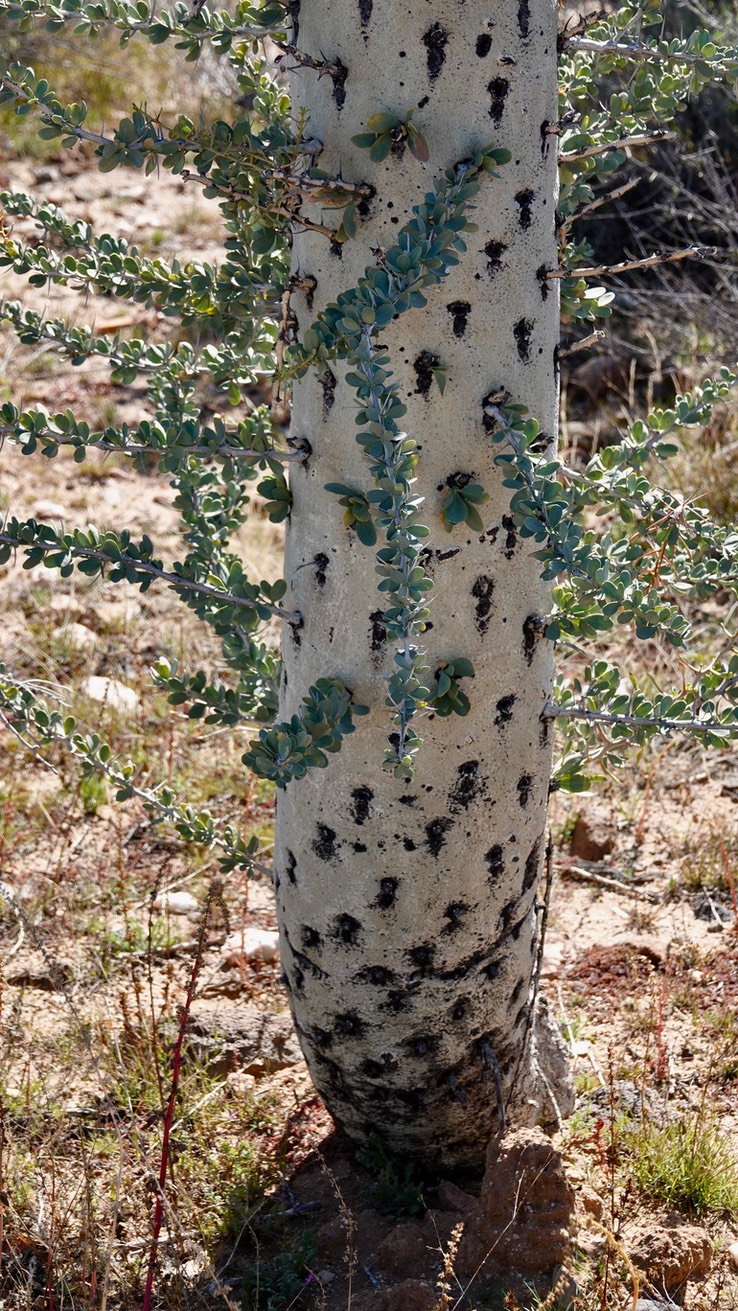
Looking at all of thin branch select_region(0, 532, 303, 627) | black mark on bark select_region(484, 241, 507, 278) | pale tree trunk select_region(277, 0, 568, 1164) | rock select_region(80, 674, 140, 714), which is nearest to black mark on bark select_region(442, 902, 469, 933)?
pale tree trunk select_region(277, 0, 568, 1164)

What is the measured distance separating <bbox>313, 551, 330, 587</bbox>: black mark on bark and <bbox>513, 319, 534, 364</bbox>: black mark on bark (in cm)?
40

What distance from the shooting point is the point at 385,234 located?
162 centimetres

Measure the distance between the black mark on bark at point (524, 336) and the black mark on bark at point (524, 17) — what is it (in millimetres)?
357

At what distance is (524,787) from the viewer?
1.93 m

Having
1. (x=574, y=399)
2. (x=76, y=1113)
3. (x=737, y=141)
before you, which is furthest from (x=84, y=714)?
(x=737, y=141)

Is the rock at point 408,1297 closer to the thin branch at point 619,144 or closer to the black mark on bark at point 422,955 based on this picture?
the black mark on bark at point 422,955

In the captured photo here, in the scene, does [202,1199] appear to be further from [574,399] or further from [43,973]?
[574,399]

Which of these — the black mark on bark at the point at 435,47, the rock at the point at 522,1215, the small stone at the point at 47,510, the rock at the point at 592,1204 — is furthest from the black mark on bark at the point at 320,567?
the small stone at the point at 47,510

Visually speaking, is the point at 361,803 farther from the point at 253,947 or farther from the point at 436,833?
the point at 253,947

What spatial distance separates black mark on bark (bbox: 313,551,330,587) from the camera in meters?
1.80

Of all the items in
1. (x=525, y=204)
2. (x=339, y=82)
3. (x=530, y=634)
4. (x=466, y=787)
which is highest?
(x=339, y=82)

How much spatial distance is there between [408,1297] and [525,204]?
5.21ft

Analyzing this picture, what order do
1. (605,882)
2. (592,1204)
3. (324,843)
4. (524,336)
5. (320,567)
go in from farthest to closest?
(605,882) → (592,1204) → (324,843) → (320,567) → (524,336)

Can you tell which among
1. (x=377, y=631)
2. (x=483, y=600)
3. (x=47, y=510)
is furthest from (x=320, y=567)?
(x=47, y=510)
